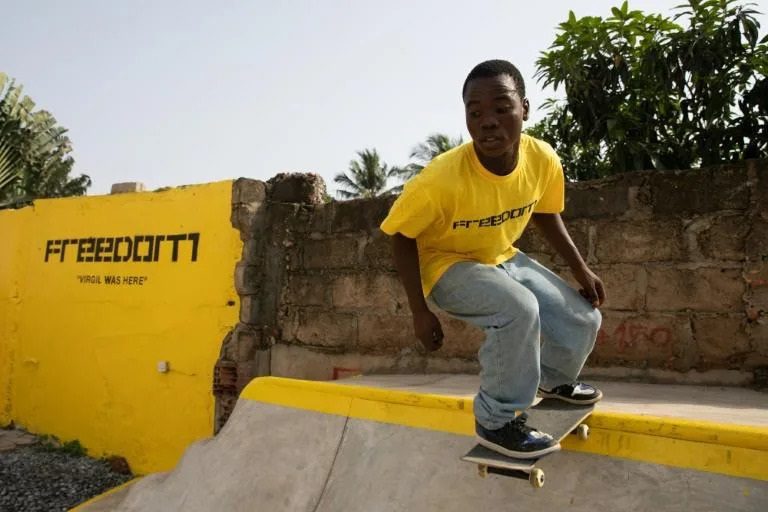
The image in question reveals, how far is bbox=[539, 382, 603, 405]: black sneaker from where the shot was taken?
7.31 feet

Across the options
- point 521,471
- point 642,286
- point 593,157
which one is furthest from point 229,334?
point 593,157

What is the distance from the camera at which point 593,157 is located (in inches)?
292

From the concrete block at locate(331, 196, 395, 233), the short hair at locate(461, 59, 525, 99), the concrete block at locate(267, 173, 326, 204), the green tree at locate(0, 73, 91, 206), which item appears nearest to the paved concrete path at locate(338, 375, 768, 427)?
the concrete block at locate(331, 196, 395, 233)

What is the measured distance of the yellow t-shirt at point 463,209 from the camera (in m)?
2.11

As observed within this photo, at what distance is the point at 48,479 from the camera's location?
5.07 m

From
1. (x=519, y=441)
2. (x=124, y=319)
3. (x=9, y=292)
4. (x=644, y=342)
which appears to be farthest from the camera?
(x=9, y=292)

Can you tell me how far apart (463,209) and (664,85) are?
15.5ft

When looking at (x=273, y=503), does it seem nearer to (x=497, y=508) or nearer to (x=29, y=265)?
(x=497, y=508)

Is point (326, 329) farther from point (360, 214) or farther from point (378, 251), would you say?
point (360, 214)

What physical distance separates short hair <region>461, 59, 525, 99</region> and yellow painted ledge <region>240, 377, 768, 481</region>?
1235 millimetres

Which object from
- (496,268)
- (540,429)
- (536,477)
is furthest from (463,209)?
(536,477)

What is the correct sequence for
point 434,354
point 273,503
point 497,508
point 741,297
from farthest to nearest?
point 434,354 → point 741,297 → point 273,503 → point 497,508

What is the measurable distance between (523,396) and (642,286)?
183 centimetres

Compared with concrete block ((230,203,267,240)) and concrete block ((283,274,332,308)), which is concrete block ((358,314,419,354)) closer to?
concrete block ((283,274,332,308))
